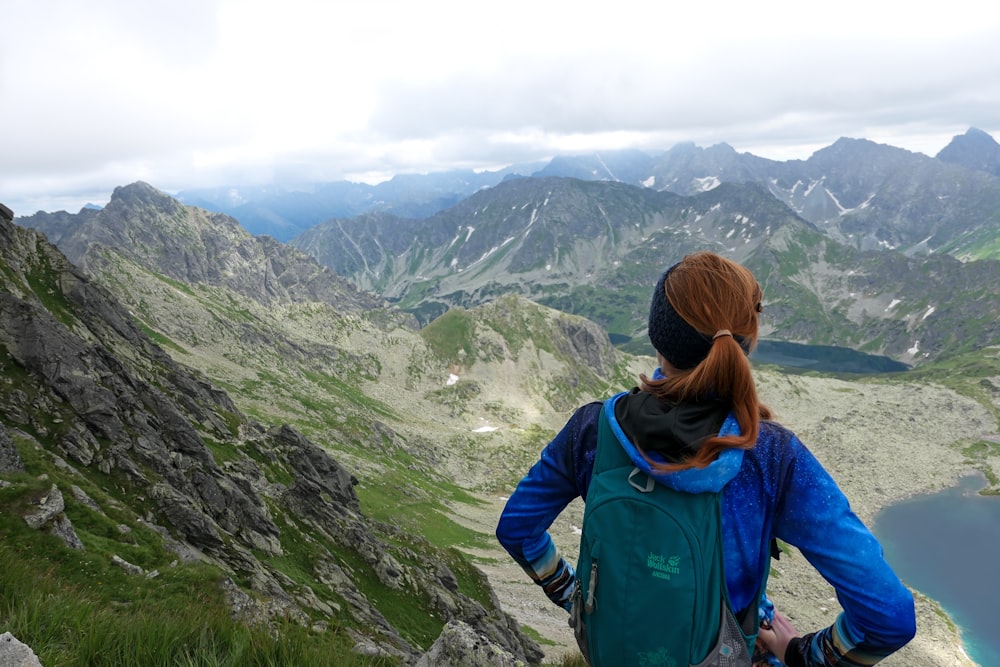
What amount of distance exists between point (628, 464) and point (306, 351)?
160252 mm

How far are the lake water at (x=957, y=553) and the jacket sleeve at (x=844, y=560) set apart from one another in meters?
109

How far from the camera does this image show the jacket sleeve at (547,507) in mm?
4793

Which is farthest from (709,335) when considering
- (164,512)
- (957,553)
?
(957,553)

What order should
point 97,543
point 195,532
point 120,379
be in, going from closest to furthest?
point 97,543
point 195,532
point 120,379

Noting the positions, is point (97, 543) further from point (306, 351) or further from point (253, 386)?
point (306, 351)

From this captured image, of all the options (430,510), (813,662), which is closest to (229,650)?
(813,662)

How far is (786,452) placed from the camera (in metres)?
3.95

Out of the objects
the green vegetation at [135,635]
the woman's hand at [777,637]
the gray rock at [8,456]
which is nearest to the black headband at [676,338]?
the woman's hand at [777,637]

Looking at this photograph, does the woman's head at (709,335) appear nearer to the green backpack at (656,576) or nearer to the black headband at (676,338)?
the black headband at (676,338)

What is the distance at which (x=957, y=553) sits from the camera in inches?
4606

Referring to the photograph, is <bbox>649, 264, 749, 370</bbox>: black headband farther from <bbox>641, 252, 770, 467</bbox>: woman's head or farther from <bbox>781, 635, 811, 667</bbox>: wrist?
<bbox>781, 635, 811, 667</bbox>: wrist

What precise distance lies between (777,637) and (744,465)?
175 cm

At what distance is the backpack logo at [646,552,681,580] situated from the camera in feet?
12.5

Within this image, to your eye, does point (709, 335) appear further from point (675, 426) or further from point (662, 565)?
point (662, 565)
